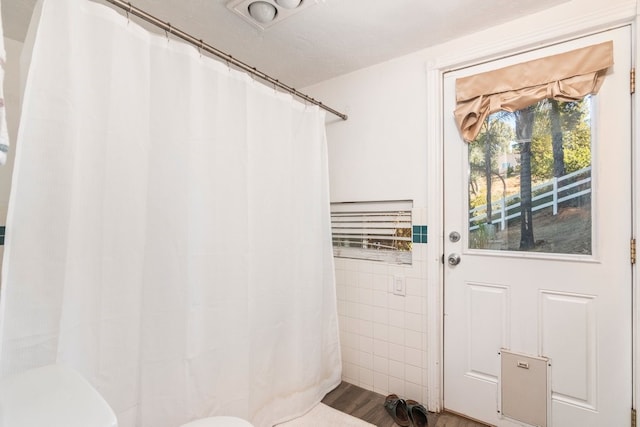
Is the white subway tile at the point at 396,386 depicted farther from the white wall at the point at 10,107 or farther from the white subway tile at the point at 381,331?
the white wall at the point at 10,107

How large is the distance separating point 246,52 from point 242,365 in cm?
178

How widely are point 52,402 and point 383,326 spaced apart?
1748 millimetres

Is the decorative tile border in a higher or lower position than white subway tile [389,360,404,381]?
higher

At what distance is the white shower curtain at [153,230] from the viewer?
3.07 feet

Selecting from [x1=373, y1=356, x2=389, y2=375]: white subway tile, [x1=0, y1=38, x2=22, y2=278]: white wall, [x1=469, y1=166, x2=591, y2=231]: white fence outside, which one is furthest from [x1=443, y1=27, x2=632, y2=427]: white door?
[x1=0, y1=38, x2=22, y2=278]: white wall

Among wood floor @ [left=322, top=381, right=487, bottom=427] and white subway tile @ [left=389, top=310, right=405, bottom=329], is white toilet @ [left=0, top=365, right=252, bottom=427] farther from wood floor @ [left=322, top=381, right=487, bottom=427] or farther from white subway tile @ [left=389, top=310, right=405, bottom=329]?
white subway tile @ [left=389, top=310, right=405, bottom=329]

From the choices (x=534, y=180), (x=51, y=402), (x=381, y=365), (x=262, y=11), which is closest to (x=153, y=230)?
(x=51, y=402)

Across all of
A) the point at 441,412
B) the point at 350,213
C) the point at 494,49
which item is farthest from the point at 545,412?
the point at 494,49

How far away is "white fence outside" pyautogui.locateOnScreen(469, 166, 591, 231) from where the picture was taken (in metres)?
1.51

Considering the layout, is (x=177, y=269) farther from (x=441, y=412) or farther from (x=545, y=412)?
(x=545, y=412)

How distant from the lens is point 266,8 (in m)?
1.50

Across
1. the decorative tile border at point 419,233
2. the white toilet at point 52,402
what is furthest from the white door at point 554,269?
the white toilet at point 52,402

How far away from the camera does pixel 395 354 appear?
199 cm

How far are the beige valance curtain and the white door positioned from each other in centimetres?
5
